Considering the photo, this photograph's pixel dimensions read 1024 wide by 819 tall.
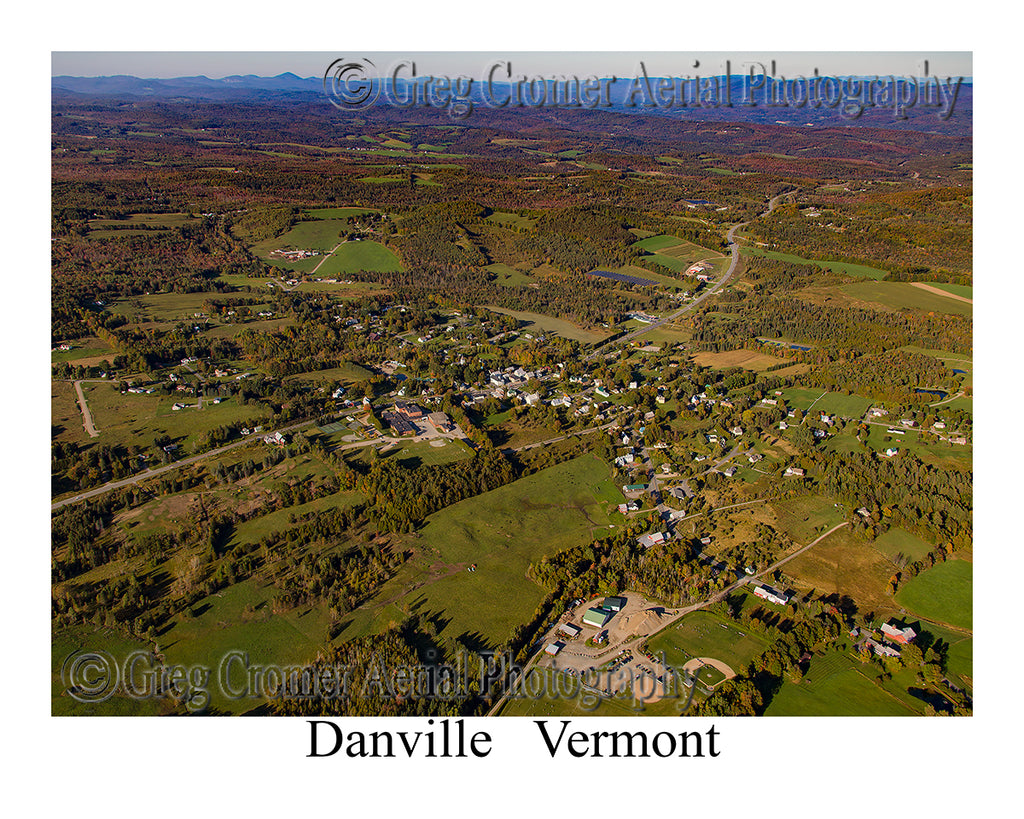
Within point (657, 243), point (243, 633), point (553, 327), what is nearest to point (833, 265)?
point (657, 243)

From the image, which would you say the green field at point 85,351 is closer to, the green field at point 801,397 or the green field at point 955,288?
the green field at point 801,397

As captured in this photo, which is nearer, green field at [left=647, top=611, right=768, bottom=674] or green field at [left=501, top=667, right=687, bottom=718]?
green field at [left=501, top=667, right=687, bottom=718]

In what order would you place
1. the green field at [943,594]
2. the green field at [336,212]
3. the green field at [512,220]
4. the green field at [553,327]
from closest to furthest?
the green field at [943,594], the green field at [553,327], the green field at [512,220], the green field at [336,212]

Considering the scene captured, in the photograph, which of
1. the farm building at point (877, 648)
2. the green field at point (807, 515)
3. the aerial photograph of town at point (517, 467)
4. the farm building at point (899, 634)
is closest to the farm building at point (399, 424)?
the aerial photograph of town at point (517, 467)

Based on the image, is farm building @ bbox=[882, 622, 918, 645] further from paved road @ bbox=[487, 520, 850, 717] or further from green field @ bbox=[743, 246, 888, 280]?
green field @ bbox=[743, 246, 888, 280]

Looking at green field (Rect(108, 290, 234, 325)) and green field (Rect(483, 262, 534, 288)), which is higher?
green field (Rect(483, 262, 534, 288))

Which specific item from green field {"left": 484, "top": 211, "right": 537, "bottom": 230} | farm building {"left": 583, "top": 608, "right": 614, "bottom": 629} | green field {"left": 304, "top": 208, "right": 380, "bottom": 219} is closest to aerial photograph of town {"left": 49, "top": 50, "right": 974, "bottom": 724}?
farm building {"left": 583, "top": 608, "right": 614, "bottom": 629}
